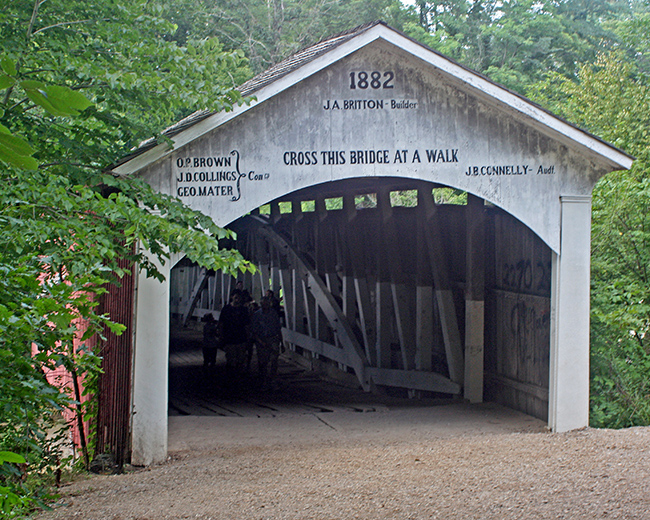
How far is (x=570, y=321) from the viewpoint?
819 centimetres

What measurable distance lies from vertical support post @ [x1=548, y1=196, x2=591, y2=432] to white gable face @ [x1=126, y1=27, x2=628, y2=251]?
0.62ft

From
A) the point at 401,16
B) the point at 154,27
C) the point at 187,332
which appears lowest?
the point at 187,332

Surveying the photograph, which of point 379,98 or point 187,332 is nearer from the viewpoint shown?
point 379,98

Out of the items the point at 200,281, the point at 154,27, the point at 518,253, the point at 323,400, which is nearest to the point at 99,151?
the point at 154,27

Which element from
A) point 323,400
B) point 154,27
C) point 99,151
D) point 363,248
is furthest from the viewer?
point 363,248

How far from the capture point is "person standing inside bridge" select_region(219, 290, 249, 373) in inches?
559

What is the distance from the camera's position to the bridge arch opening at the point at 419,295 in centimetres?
962

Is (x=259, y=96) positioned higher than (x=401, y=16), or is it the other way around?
(x=401, y=16)

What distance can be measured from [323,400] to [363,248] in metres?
3.05

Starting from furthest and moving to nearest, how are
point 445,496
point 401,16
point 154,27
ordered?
point 401,16, point 154,27, point 445,496

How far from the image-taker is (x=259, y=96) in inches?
283

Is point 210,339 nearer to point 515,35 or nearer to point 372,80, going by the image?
point 372,80

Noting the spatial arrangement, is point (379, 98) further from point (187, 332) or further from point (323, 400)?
point (187, 332)

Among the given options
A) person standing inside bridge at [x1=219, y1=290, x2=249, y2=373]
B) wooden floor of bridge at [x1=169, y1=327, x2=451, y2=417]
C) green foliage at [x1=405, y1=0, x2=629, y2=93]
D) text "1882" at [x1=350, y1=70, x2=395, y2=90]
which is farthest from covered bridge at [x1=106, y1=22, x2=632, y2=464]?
green foliage at [x1=405, y1=0, x2=629, y2=93]
